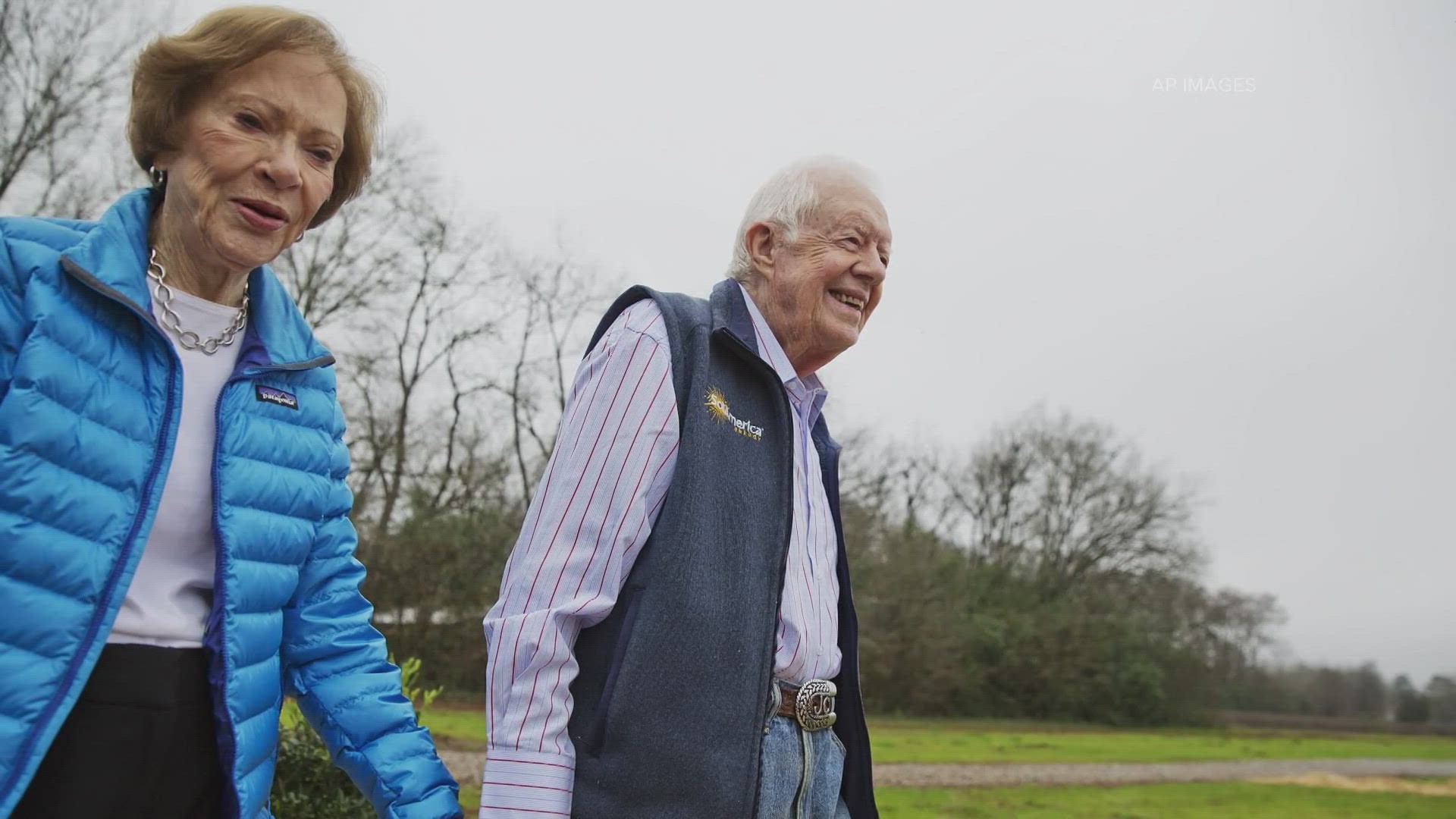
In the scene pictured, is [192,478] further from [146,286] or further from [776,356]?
[776,356]

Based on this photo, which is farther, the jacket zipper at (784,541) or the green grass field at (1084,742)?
the green grass field at (1084,742)

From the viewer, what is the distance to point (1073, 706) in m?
32.6

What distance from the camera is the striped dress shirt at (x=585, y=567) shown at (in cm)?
198

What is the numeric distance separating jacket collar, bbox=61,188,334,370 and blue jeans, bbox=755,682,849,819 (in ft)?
4.20

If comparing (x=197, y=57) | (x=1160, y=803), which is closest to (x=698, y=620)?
(x=197, y=57)

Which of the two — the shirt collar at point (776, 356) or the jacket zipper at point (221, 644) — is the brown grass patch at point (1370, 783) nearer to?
the shirt collar at point (776, 356)

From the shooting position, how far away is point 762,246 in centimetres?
283

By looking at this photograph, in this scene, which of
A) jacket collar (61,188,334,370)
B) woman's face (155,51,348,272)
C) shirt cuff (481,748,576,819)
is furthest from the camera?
woman's face (155,51,348,272)

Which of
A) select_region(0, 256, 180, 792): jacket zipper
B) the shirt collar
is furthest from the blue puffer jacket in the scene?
the shirt collar

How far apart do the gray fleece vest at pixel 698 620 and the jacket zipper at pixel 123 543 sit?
85cm

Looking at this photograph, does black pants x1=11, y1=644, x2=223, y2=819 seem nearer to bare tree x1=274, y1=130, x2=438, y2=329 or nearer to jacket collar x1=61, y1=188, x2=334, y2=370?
jacket collar x1=61, y1=188, x2=334, y2=370

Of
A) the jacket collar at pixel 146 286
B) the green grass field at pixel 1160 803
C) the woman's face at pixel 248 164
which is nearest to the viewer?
the jacket collar at pixel 146 286

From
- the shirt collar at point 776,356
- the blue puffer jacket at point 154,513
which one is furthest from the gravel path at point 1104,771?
the blue puffer jacket at point 154,513

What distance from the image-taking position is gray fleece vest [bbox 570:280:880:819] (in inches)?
80.1
